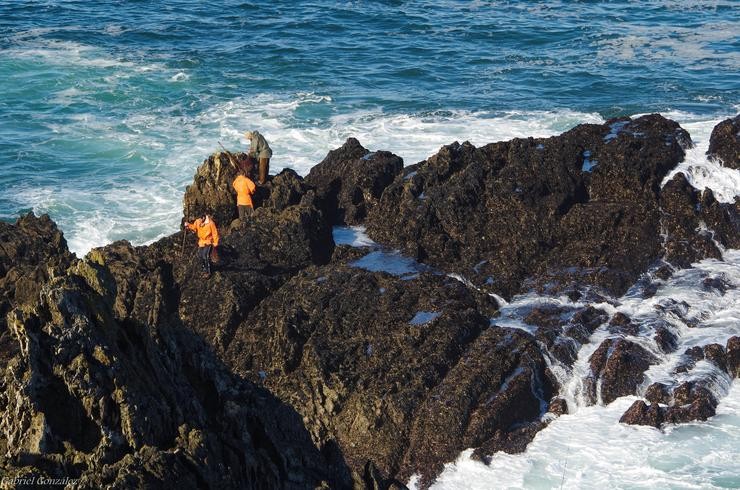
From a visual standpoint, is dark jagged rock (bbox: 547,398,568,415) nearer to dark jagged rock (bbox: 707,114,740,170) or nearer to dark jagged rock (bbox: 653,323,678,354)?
dark jagged rock (bbox: 653,323,678,354)

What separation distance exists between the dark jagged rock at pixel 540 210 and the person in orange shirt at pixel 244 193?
266 cm

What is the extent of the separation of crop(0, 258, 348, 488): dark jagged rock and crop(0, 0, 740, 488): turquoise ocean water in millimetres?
15051

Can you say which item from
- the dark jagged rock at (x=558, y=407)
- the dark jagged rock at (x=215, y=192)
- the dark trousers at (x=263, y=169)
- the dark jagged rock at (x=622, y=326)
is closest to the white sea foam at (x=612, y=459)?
the dark jagged rock at (x=558, y=407)

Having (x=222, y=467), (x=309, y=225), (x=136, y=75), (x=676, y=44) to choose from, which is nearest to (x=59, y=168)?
(x=136, y=75)

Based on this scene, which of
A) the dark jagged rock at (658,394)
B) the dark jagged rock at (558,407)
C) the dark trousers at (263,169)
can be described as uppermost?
the dark trousers at (263,169)

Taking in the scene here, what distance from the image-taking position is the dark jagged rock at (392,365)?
16.6 m

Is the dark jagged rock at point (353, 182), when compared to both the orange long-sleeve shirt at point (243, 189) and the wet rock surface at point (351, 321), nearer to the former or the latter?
the wet rock surface at point (351, 321)

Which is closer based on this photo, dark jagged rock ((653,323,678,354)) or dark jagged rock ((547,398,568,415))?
dark jagged rock ((547,398,568,415))

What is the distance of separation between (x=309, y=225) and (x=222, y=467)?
11.0 meters

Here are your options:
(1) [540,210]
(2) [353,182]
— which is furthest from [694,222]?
(2) [353,182]

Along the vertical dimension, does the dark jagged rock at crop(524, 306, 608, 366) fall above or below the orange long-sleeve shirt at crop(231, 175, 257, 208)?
below

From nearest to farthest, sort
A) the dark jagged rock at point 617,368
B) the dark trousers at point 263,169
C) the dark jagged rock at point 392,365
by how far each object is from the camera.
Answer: the dark jagged rock at point 392,365, the dark jagged rock at point 617,368, the dark trousers at point 263,169

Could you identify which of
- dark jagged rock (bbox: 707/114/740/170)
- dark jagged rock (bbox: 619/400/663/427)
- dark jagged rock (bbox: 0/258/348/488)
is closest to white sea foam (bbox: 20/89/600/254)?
dark jagged rock (bbox: 707/114/740/170)

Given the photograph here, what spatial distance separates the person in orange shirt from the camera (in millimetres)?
Result: 21453
